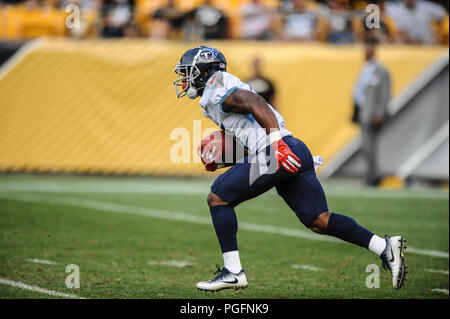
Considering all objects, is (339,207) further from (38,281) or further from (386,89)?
(38,281)

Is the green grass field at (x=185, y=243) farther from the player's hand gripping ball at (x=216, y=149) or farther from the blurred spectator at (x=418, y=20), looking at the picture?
the blurred spectator at (x=418, y=20)

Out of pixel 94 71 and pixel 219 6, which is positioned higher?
pixel 219 6

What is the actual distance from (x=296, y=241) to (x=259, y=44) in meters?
6.54

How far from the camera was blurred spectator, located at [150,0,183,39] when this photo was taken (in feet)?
45.1

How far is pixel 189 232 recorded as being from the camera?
7.98 metres

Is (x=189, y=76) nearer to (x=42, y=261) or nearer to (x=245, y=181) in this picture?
(x=245, y=181)

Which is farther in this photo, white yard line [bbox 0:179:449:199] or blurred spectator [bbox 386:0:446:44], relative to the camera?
blurred spectator [bbox 386:0:446:44]

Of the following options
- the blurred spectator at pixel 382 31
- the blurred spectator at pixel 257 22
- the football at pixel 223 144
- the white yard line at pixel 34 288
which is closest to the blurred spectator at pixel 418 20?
the blurred spectator at pixel 382 31

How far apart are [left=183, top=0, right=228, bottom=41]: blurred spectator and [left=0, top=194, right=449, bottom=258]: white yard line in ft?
14.3

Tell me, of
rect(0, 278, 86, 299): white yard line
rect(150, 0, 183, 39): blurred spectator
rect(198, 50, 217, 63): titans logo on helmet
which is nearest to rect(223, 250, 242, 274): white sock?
rect(0, 278, 86, 299): white yard line

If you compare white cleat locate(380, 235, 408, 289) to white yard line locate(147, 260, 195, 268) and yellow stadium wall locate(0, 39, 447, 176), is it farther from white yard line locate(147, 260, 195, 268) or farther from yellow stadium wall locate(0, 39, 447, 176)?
yellow stadium wall locate(0, 39, 447, 176)

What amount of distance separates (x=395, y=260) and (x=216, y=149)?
1335mm

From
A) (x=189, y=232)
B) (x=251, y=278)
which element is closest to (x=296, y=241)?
(x=189, y=232)

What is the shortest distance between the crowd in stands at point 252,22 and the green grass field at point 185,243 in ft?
10.2
